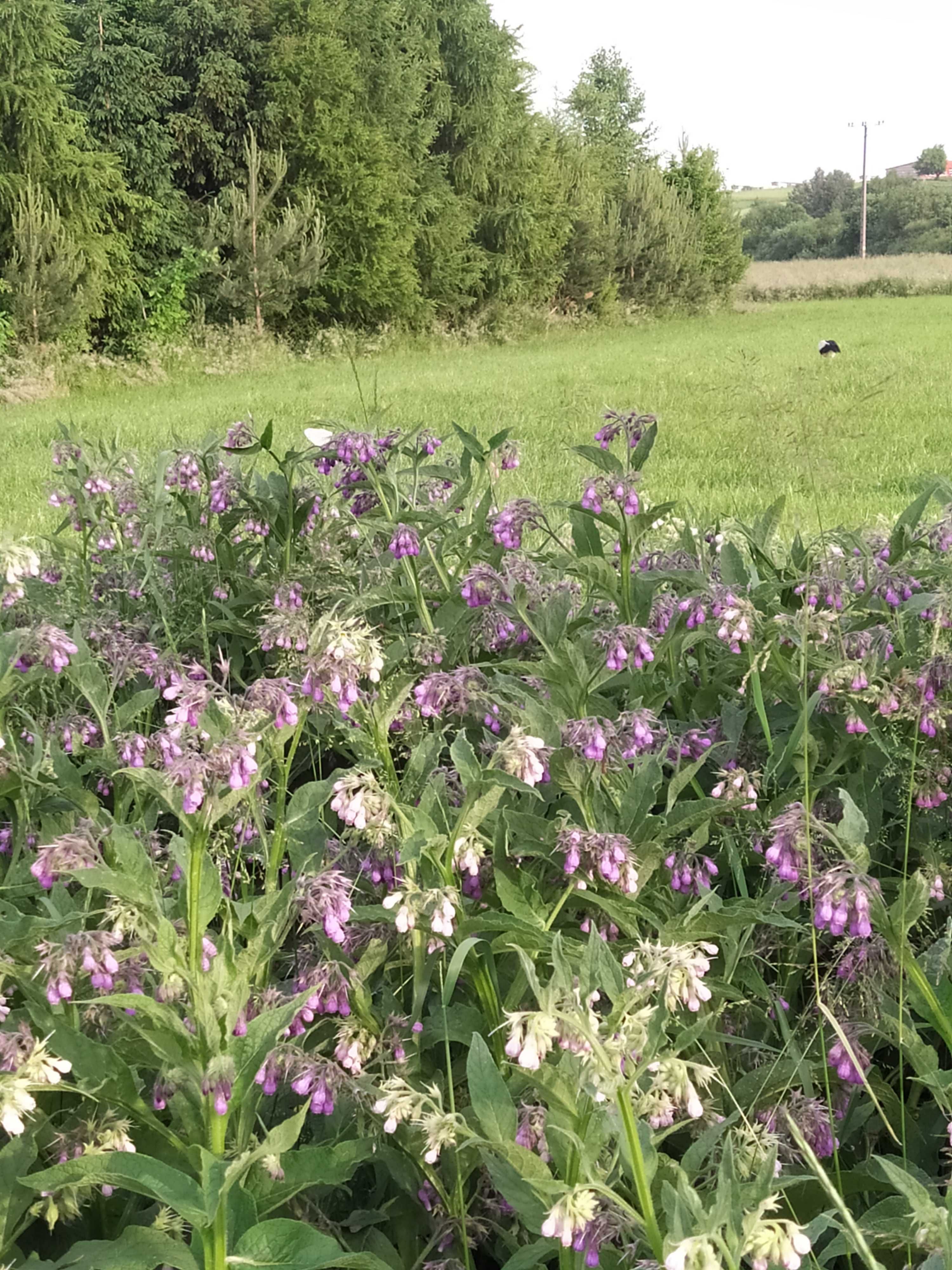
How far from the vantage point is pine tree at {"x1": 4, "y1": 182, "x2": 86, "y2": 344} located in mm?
18781

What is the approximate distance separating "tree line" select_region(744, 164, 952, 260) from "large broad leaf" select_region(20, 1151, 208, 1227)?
266ft

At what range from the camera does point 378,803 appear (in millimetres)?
1268

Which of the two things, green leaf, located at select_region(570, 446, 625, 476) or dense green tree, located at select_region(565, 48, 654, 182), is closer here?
green leaf, located at select_region(570, 446, 625, 476)

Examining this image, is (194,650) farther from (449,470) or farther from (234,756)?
(234,756)

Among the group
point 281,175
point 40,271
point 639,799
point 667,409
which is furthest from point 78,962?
point 281,175

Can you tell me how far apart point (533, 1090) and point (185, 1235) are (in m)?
0.42

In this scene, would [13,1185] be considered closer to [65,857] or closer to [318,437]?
[65,857]

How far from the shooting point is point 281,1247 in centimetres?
95

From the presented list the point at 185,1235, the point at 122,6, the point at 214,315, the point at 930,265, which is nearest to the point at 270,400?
the point at 214,315

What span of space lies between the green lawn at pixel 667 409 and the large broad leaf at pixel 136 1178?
1793 mm

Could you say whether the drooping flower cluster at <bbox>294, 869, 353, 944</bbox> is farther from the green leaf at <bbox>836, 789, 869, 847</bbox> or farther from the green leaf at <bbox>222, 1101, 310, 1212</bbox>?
the green leaf at <bbox>836, 789, 869, 847</bbox>

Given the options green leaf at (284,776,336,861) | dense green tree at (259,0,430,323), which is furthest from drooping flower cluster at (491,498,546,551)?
dense green tree at (259,0,430,323)

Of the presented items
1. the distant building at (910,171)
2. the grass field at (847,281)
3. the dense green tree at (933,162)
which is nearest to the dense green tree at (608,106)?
the grass field at (847,281)

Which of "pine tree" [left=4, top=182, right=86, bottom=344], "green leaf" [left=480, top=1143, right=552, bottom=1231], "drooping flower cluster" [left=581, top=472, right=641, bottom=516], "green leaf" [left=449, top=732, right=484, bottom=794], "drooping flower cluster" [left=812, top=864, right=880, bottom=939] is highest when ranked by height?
"pine tree" [left=4, top=182, right=86, bottom=344]
